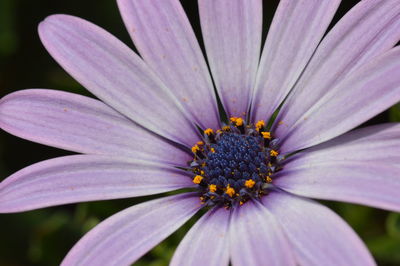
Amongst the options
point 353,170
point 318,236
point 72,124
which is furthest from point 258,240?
point 72,124

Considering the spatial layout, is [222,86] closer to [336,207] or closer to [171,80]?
[171,80]

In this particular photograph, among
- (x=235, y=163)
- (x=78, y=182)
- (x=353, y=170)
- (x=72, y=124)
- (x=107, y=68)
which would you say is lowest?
(x=353, y=170)

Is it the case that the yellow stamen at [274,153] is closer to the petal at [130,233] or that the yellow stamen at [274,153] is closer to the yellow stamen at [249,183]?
the yellow stamen at [249,183]

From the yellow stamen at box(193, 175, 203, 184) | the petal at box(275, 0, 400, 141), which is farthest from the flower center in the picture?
the petal at box(275, 0, 400, 141)

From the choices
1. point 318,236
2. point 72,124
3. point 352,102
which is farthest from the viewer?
point 72,124

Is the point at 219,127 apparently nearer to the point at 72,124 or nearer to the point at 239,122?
the point at 239,122

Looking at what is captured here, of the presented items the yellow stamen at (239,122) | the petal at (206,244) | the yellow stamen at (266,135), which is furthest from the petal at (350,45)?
the petal at (206,244)

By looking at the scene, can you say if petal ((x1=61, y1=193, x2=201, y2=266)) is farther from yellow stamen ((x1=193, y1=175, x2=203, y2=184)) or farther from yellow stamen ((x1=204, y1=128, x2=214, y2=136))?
yellow stamen ((x1=204, y1=128, x2=214, y2=136))
